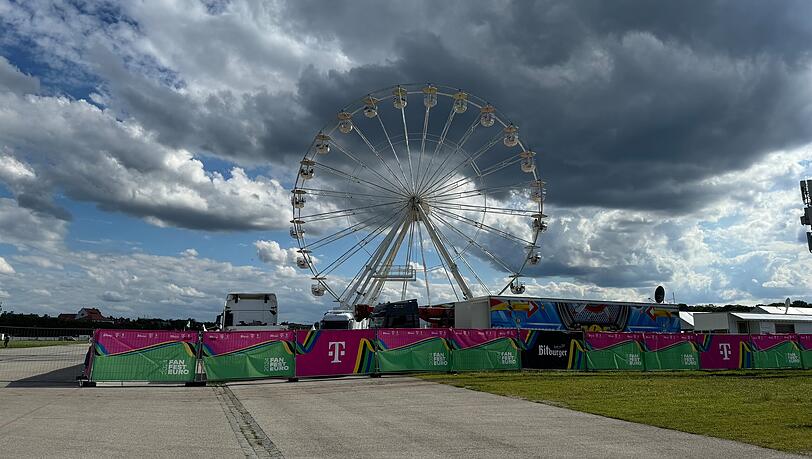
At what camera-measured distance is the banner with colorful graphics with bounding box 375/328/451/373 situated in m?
22.4

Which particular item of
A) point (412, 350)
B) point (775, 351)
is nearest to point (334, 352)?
point (412, 350)

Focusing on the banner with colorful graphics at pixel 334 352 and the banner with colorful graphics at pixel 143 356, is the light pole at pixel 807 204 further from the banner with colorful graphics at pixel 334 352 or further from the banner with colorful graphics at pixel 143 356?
the banner with colorful graphics at pixel 143 356

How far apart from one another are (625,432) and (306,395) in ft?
28.8

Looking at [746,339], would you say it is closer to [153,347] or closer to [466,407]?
[466,407]

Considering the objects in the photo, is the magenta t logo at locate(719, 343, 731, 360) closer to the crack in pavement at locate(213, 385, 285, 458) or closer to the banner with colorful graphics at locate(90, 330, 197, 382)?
the crack in pavement at locate(213, 385, 285, 458)

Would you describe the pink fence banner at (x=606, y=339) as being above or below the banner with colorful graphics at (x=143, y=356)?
above

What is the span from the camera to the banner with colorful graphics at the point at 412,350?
881 inches

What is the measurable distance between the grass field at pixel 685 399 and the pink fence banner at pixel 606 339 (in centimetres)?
142

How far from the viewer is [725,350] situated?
26.6m

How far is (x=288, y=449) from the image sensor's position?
866 centimetres

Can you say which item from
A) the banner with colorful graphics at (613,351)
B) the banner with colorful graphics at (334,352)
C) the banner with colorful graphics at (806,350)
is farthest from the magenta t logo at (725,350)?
the banner with colorful graphics at (334,352)

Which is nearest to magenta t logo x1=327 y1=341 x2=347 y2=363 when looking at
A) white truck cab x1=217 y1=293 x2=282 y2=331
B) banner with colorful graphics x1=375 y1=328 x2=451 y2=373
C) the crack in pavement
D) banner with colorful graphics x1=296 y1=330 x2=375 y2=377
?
banner with colorful graphics x1=296 y1=330 x2=375 y2=377

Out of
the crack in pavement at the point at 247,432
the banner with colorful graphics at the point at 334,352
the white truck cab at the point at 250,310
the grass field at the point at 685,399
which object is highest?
the white truck cab at the point at 250,310

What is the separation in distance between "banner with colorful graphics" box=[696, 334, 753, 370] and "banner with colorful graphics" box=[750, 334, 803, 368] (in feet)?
1.42
